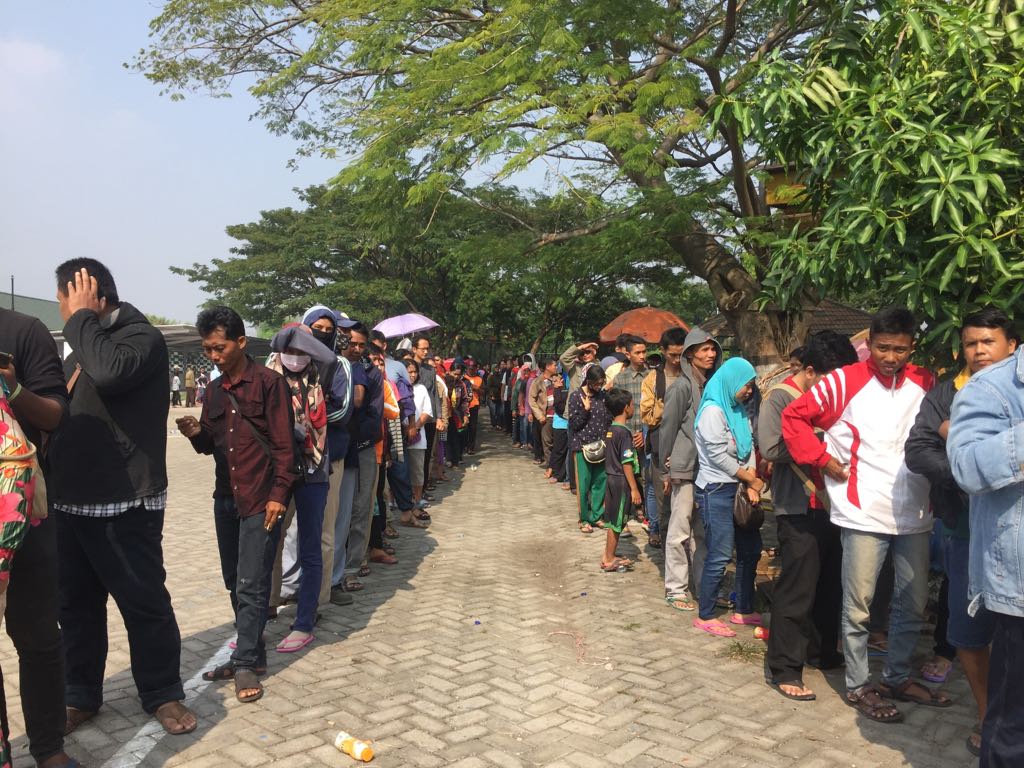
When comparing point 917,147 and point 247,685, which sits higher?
point 917,147

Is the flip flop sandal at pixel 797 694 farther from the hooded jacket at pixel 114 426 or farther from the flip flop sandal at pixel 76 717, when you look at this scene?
the flip flop sandal at pixel 76 717

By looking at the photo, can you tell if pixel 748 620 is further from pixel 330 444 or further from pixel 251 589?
pixel 251 589

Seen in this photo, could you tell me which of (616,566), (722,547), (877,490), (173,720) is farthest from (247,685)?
(616,566)

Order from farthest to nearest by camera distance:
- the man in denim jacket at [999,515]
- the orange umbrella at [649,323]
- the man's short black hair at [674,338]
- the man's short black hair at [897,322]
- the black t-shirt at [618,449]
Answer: the orange umbrella at [649,323], the black t-shirt at [618,449], the man's short black hair at [674,338], the man's short black hair at [897,322], the man in denim jacket at [999,515]

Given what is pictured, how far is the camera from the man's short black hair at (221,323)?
13.8 ft

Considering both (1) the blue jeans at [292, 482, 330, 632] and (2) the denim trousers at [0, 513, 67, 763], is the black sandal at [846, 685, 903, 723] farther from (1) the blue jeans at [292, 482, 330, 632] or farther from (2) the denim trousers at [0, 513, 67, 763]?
(2) the denim trousers at [0, 513, 67, 763]

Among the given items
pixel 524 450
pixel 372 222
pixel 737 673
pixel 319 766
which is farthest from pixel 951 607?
pixel 524 450

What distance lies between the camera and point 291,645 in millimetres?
4789

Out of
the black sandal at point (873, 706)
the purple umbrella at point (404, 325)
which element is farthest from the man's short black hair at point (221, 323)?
the purple umbrella at point (404, 325)

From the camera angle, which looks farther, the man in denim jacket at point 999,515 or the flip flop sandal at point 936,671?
the flip flop sandal at point 936,671

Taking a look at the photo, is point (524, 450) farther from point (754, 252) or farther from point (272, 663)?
point (272, 663)

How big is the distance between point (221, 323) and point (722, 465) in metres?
3.18

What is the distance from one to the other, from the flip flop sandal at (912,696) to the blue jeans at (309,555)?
3.29 meters

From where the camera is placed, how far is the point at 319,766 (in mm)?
3422
